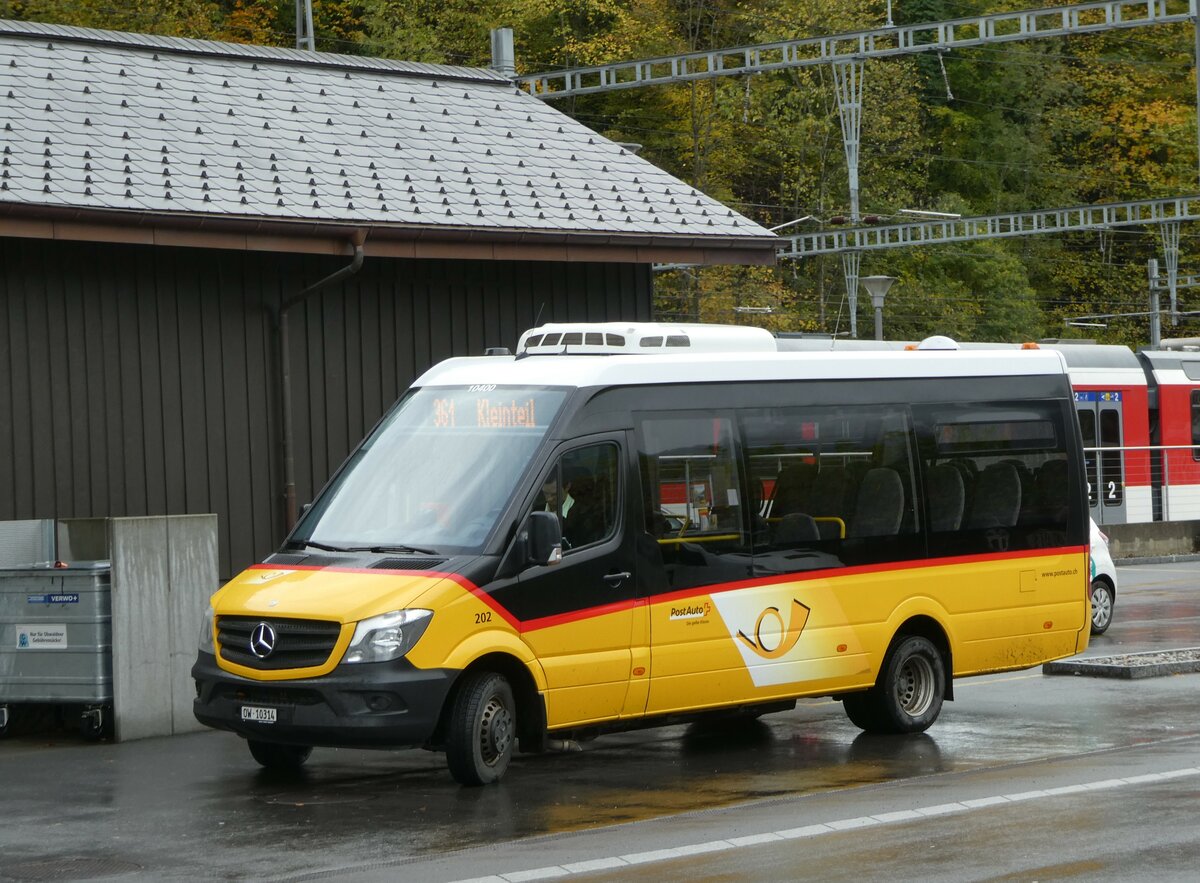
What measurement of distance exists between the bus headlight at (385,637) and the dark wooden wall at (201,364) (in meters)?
5.97

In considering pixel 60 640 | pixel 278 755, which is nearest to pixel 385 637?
pixel 278 755

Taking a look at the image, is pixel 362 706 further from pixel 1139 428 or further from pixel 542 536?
pixel 1139 428

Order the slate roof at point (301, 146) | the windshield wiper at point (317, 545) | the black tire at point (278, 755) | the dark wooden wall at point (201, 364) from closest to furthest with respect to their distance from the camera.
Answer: the windshield wiper at point (317, 545) → the black tire at point (278, 755) → the dark wooden wall at point (201, 364) → the slate roof at point (301, 146)

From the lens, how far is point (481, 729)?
10766 mm

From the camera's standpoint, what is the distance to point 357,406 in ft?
57.6


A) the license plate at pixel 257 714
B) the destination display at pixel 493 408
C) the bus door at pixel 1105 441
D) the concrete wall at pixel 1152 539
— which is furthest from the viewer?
the bus door at pixel 1105 441

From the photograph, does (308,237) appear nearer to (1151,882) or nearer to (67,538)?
(67,538)

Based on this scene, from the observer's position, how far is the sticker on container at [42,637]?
522 inches

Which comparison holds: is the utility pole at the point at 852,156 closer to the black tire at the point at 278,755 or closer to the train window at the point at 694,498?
the train window at the point at 694,498

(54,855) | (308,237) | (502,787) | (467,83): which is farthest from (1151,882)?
(467,83)

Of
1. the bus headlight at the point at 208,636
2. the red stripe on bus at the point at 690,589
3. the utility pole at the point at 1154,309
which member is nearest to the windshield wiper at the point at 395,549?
the red stripe on bus at the point at 690,589

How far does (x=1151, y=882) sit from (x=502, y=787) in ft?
13.7

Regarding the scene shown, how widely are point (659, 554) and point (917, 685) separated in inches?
102

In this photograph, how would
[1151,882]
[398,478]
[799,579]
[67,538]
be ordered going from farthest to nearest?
[67,538]
[799,579]
[398,478]
[1151,882]
